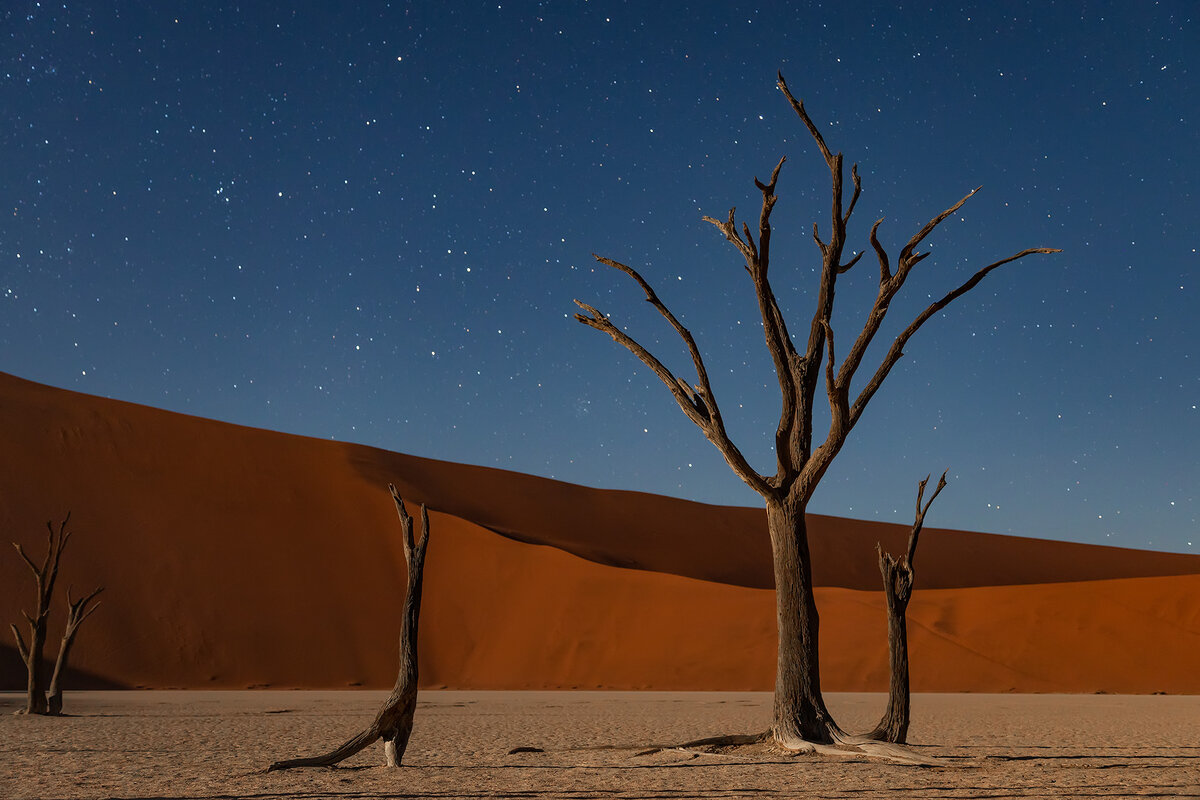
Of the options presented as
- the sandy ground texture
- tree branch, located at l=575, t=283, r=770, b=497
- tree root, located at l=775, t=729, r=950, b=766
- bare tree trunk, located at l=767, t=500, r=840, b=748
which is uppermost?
tree branch, located at l=575, t=283, r=770, b=497

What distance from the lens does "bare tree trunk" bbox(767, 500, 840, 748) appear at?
455 inches

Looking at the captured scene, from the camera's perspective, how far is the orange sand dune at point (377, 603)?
1206 inches

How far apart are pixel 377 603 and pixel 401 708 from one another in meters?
25.4

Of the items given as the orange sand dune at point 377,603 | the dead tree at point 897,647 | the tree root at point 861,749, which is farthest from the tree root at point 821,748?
the orange sand dune at point 377,603

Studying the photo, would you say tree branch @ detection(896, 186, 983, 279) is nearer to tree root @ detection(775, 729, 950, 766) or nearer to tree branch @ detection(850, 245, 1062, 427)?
tree branch @ detection(850, 245, 1062, 427)

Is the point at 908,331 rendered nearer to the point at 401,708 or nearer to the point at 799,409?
the point at 799,409

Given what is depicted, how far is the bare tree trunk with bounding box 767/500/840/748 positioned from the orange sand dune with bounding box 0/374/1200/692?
1898cm

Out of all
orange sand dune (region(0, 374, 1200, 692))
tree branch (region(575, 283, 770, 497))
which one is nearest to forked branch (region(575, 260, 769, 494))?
tree branch (region(575, 283, 770, 497))

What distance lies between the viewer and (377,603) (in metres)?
35.2

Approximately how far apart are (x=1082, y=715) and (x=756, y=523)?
1862 inches

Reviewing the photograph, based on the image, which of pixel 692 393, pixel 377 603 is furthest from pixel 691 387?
pixel 377 603

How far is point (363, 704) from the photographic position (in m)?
23.0

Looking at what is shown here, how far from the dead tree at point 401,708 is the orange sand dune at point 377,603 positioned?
67.6ft

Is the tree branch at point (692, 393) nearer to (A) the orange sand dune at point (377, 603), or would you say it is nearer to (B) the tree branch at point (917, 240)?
(B) the tree branch at point (917, 240)
